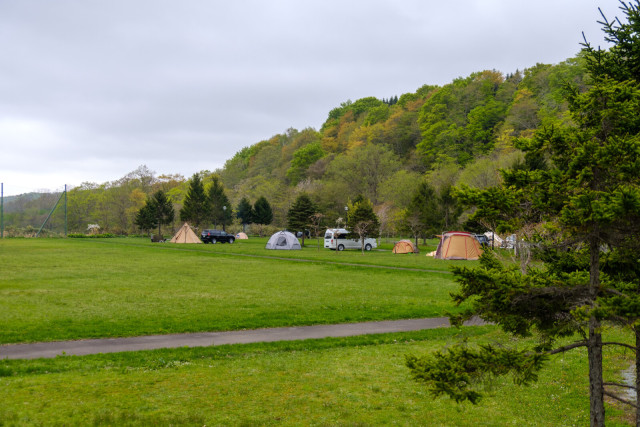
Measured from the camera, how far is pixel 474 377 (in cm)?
425

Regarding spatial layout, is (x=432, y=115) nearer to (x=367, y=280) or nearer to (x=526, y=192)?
(x=367, y=280)

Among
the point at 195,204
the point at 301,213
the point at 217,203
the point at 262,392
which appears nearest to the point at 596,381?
the point at 262,392

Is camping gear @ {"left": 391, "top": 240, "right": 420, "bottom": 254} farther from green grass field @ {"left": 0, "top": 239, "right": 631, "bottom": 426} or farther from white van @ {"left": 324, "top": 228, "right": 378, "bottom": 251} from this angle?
green grass field @ {"left": 0, "top": 239, "right": 631, "bottom": 426}

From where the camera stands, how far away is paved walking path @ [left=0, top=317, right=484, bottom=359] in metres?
10.0

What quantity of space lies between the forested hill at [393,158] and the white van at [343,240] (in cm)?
1074

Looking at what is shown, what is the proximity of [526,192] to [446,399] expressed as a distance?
425cm

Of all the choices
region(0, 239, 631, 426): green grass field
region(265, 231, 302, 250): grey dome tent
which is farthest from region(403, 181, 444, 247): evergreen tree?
region(0, 239, 631, 426): green grass field

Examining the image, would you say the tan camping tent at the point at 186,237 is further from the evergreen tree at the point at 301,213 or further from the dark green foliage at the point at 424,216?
the dark green foliage at the point at 424,216

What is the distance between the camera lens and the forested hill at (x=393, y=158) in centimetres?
6944

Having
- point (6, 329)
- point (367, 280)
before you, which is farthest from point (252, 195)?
point (6, 329)

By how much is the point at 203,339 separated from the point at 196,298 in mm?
6063

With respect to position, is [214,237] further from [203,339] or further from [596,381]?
[596,381]

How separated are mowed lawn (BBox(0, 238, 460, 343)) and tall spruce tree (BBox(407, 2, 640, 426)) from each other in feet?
25.7

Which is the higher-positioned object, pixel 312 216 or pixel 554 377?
pixel 312 216
